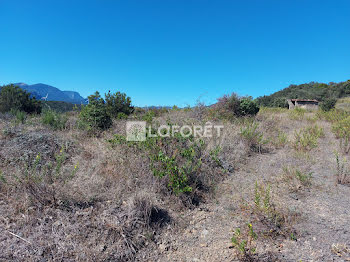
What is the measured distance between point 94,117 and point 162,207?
159 inches

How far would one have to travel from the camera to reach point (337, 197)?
8.20 ft

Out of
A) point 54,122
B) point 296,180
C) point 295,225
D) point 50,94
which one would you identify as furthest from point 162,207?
point 50,94

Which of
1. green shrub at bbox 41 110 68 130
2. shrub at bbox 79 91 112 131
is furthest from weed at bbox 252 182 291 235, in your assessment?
green shrub at bbox 41 110 68 130

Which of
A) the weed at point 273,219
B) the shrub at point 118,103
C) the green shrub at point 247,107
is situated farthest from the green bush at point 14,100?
the weed at point 273,219

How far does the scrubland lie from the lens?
1687mm

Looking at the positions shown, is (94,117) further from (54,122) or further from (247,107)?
(247,107)

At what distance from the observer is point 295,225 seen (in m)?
1.97

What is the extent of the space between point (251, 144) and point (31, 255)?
4580mm

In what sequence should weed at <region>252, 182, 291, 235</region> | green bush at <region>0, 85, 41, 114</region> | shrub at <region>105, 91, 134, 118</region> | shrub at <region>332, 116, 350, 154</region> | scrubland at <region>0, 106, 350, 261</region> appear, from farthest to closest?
green bush at <region>0, 85, 41, 114</region> → shrub at <region>105, 91, 134, 118</region> → shrub at <region>332, 116, 350, 154</region> → weed at <region>252, 182, 291, 235</region> → scrubland at <region>0, 106, 350, 261</region>

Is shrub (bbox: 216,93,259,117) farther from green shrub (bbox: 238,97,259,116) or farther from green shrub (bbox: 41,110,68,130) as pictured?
green shrub (bbox: 41,110,68,130)

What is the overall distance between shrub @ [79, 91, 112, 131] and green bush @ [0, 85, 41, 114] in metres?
6.22

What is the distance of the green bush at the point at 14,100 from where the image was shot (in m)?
9.36

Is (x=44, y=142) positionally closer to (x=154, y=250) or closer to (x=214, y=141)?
(x=154, y=250)

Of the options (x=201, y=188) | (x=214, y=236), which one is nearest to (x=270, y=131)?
(x=201, y=188)
